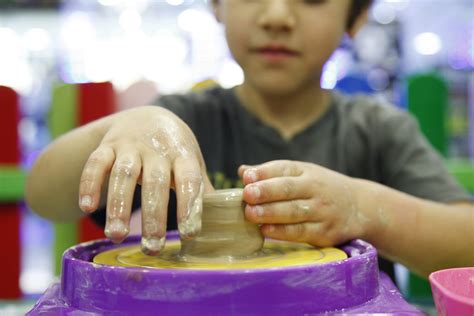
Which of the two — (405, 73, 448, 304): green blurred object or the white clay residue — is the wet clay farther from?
(405, 73, 448, 304): green blurred object

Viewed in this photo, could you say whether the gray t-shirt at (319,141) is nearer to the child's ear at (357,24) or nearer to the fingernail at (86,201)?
the child's ear at (357,24)

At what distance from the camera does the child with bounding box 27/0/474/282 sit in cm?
47

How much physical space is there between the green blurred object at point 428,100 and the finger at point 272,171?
1.19m

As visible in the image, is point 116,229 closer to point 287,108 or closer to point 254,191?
point 254,191

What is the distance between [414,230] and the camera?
70cm

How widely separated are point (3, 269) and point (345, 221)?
126cm

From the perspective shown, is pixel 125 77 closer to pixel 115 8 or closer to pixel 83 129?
pixel 115 8

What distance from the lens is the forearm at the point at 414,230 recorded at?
26.2 inches

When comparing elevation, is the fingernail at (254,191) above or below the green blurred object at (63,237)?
above

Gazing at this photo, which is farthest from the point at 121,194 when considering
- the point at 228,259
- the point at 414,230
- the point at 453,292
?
the point at 414,230

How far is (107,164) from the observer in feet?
1.57

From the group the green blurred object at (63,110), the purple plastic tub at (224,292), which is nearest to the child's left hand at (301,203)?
the purple plastic tub at (224,292)

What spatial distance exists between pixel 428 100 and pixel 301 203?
1239mm

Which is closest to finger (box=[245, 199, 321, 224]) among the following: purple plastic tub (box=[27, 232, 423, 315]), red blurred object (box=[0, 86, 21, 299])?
purple plastic tub (box=[27, 232, 423, 315])
